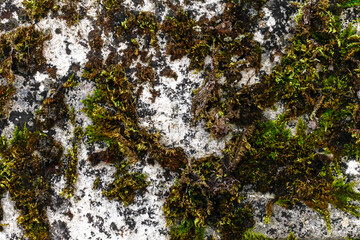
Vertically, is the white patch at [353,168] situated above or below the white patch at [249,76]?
Answer: below

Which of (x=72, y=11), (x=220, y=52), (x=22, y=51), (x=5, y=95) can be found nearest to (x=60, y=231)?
(x=5, y=95)

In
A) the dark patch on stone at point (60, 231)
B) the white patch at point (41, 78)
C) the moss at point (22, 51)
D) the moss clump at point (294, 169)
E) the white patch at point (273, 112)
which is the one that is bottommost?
the dark patch on stone at point (60, 231)

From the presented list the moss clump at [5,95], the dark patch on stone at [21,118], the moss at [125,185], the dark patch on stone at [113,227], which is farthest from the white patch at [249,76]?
the moss clump at [5,95]

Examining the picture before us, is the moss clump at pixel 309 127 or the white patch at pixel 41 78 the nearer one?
the moss clump at pixel 309 127

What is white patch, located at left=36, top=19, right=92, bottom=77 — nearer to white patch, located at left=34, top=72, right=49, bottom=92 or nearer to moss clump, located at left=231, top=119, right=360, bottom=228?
white patch, located at left=34, top=72, right=49, bottom=92

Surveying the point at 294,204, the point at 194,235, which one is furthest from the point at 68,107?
the point at 294,204

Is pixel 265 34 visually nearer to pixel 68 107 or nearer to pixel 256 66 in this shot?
pixel 256 66

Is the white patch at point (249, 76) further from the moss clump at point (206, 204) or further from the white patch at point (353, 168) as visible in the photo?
the white patch at point (353, 168)

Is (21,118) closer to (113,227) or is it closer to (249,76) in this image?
(113,227)
